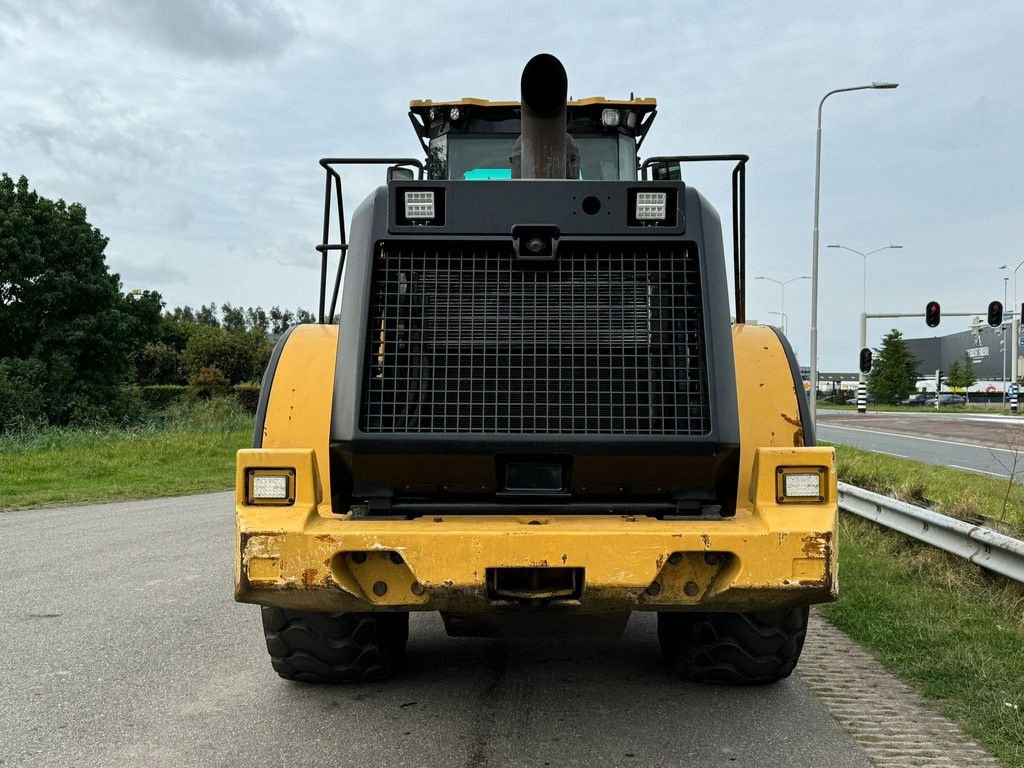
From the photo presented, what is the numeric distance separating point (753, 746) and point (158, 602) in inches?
165

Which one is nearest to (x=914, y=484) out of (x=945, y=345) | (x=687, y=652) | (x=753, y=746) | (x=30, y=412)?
(x=687, y=652)

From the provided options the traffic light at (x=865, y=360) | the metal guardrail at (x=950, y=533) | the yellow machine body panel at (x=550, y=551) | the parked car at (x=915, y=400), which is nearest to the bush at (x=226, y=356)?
the traffic light at (x=865, y=360)

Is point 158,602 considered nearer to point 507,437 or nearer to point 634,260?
point 507,437

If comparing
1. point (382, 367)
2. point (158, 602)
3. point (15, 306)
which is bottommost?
point (158, 602)

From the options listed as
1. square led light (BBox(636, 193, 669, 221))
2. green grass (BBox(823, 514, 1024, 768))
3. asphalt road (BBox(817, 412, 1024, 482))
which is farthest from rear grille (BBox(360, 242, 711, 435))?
asphalt road (BBox(817, 412, 1024, 482))

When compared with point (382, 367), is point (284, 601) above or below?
below

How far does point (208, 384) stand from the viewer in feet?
188

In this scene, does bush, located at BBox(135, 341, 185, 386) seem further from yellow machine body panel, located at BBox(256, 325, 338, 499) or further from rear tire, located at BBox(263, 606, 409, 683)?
yellow machine body panel, located at BBox(256, 325, 338, 499)

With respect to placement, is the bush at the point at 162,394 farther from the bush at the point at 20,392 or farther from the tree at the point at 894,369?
the tree at the point at 894,369

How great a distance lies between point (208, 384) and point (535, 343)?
56.2 m

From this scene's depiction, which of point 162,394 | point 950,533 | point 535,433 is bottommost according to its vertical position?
point 950,533

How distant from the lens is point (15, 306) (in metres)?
34.4

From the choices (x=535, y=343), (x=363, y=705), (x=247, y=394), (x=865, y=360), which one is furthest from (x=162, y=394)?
(x=535, y=343)

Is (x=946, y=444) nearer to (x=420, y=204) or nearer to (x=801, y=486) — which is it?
(x=801, y=486)
